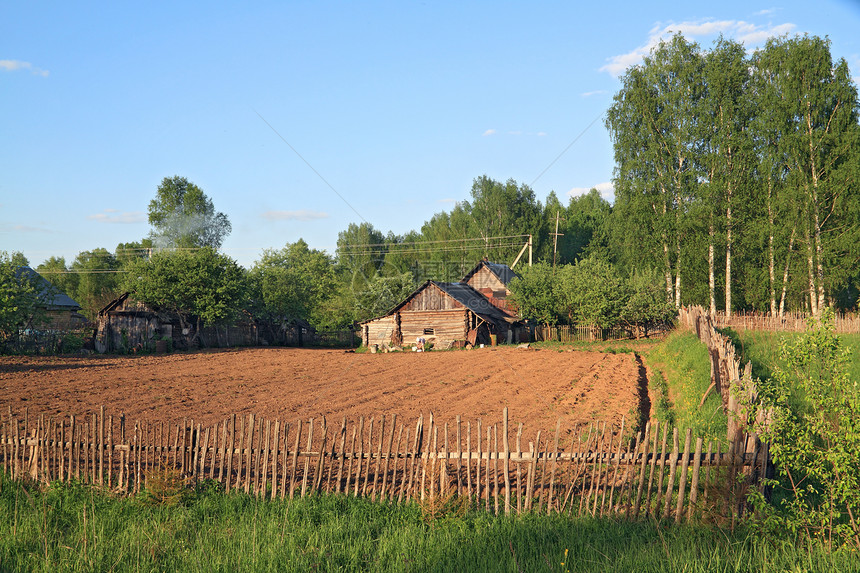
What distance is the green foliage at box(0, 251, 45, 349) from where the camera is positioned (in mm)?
30078

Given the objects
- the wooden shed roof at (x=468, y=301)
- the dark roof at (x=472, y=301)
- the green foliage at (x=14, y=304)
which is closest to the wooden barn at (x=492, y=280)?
the dark roof at (x=472, y=301)

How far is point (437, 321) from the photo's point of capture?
40344 mm

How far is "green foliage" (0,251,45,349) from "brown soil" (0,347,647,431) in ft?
6.59

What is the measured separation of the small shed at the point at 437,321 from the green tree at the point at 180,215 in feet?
101

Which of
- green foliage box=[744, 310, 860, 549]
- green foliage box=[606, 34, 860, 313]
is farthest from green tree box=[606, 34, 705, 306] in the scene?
green foliage box=[744, 310, 860, 549]

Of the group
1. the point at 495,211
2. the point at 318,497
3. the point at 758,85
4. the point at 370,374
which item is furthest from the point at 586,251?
the point at 318,497

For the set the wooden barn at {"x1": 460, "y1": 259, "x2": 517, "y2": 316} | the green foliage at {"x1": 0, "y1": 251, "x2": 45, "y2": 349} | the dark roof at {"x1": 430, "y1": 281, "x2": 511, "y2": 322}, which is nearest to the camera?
the green foliage at {"x1": 0, "y1": 251, "x2": 45, "y2": 349}

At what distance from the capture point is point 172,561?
5.77m

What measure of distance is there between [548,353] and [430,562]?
2811 cm

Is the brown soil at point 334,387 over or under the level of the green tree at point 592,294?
under

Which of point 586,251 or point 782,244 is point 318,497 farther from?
point 586,251

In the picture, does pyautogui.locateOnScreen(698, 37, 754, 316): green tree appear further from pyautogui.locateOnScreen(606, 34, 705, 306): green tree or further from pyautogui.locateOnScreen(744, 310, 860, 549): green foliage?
pyautogui.locateOnScreen(744, 310, 860, 549): green foliage

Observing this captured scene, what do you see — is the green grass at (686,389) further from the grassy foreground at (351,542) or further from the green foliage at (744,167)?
the green foliage at (744,167)

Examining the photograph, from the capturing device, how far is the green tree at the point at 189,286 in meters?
39.8
